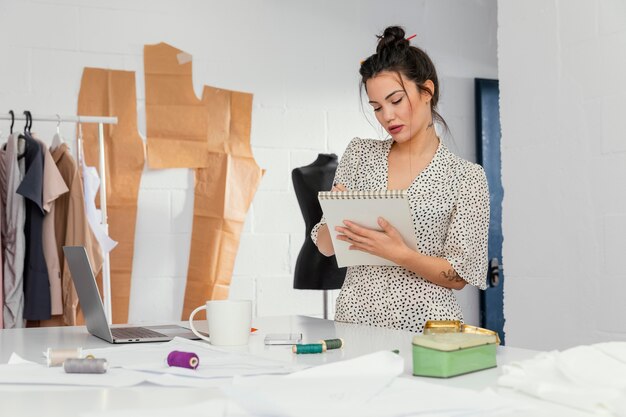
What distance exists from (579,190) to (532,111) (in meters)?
0.32

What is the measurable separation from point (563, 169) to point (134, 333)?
4.69ft

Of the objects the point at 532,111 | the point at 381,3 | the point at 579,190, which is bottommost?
the point at 579,190

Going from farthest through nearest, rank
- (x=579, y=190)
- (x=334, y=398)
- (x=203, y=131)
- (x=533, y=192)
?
(x=203, y=131), (x=533, y=192), (x=579, y=190), (x=334, y=398)

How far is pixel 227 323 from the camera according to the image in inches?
52.3

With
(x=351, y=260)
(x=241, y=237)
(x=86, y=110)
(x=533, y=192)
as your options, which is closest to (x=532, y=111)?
(x=533, y=192)

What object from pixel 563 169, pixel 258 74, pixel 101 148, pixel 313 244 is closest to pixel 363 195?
pixel 563 169

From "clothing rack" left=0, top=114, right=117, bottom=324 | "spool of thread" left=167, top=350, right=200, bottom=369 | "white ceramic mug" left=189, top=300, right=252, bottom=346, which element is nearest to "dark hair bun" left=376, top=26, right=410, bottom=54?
"white ceramic mug" left=189, top=300, right=252, bottom=346

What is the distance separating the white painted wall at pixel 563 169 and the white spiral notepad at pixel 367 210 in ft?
2.64

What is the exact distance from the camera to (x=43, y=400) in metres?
0.89

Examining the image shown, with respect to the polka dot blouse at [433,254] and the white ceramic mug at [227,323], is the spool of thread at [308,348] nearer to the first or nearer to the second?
the white ceramic mug at [227,323]

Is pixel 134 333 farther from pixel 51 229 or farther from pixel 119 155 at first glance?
pixel 119 155

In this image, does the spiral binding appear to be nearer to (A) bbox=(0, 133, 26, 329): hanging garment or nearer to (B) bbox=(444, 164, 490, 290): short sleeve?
(B) bbox=(444, 164, 490, 290): short sleeve

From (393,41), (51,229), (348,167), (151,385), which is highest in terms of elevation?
(393,41)

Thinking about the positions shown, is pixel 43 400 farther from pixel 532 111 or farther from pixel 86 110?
pixel 86 110
